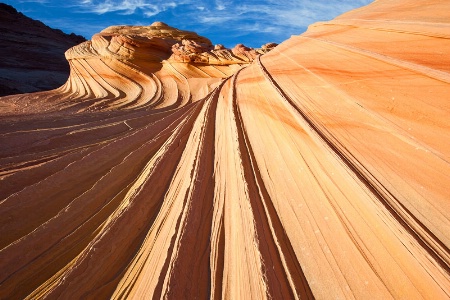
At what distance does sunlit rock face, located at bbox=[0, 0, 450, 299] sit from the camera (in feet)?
4.96

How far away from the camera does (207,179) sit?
2562 millimetres

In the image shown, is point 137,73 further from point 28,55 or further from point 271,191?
point 28,55

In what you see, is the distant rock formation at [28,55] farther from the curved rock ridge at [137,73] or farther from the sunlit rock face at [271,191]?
the sunlit rock face at [271,191]

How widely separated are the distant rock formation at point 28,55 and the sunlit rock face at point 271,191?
54.6ft

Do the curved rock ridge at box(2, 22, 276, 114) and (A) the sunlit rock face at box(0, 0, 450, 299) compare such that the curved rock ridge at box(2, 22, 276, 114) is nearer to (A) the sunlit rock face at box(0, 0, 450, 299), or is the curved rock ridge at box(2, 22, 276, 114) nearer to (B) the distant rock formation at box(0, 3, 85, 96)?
(A) the sunlit rock face at box(0, 0, 450, 299)

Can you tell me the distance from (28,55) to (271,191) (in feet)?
88.8

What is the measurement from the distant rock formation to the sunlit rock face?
16.7m

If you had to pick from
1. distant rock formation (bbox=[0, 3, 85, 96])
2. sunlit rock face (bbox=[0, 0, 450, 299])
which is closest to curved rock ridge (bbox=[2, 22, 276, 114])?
sunlit rock face (bbox=[0, 0, 450, 299])

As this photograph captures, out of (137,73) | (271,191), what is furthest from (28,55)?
(271,191)

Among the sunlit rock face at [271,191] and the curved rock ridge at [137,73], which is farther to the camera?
the curved rock ridge at [137,73]

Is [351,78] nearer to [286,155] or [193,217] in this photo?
[286,155]

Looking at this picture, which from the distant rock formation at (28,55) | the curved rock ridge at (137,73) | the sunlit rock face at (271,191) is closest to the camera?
the sunlit rock face at (271,191)

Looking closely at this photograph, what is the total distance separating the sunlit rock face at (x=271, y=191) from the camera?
151cm

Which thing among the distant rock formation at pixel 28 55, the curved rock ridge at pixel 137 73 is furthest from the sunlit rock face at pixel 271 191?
the distant rock formation at pixel 28 55
